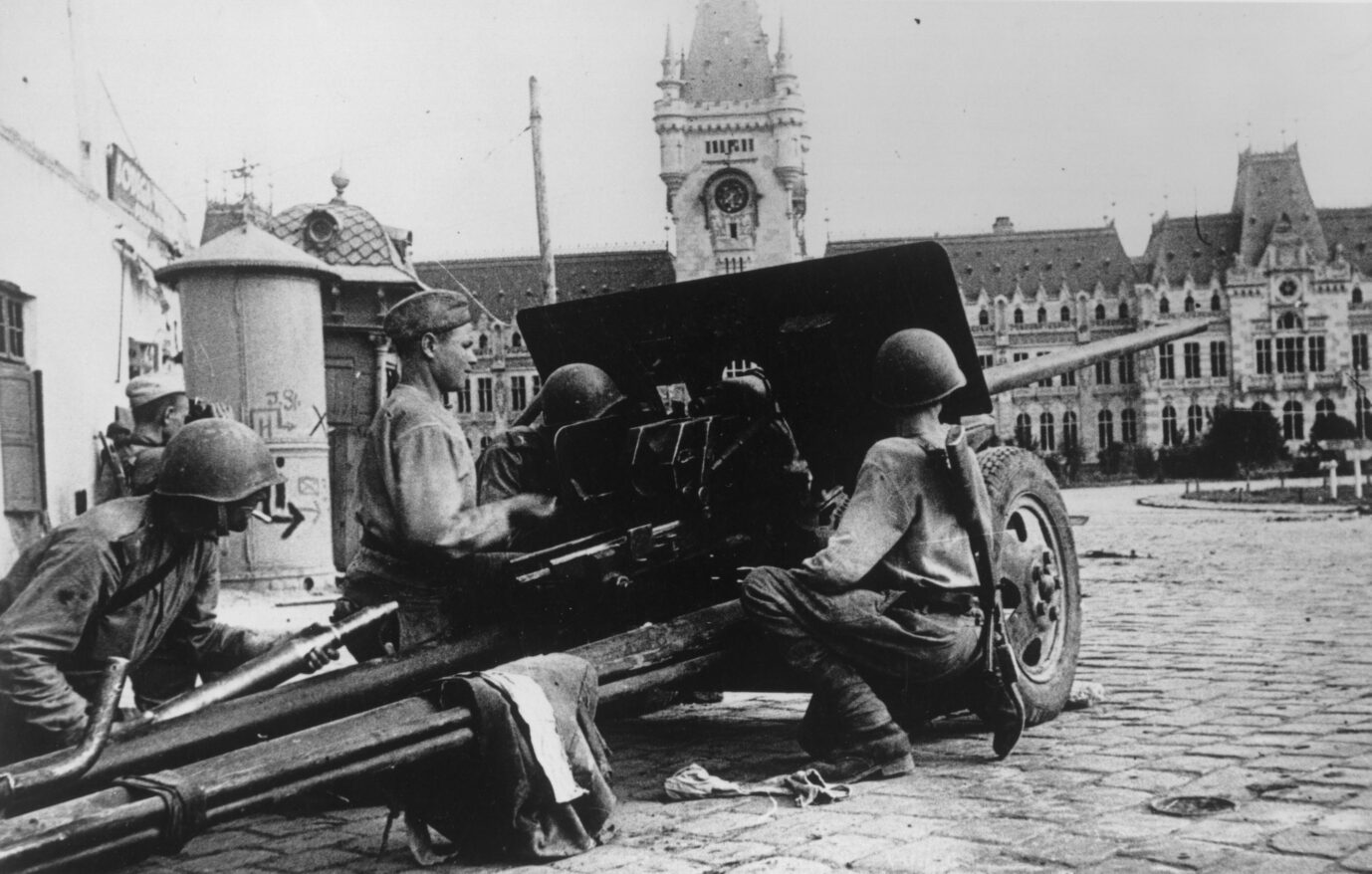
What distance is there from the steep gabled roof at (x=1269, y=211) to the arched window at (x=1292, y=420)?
7543 mm

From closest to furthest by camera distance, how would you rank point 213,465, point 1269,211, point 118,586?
point 118,586 < point 213,465 < point 1269,211

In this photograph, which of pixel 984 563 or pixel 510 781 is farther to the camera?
pixel 984 563

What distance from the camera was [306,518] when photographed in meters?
13.2

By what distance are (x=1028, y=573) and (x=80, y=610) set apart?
11.5ft

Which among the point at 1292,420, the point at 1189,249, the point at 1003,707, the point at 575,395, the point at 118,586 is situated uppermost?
the point at 1189,249

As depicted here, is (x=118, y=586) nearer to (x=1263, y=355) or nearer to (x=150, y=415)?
(x=150, y=415)

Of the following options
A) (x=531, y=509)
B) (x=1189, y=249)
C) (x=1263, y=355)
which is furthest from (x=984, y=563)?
(x=1189, y=249)

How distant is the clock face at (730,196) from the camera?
73.9 m

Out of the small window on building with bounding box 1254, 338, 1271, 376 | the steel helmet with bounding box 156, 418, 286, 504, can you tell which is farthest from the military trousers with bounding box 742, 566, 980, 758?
the small window on building with bounding box 1254, 338, 1271, 376

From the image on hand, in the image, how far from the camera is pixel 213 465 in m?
4.01

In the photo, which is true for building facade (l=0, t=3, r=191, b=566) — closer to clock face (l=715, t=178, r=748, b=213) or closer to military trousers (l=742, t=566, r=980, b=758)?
military trousers (l=742, t=566, r=980, b=758)

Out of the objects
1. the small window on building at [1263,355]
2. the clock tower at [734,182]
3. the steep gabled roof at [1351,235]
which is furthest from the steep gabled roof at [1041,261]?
the steep gabled roof at [1351,235]

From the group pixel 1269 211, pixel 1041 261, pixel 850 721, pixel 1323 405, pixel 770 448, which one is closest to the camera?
pixel 850 721

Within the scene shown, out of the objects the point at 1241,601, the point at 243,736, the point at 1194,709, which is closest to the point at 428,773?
the point at 243,736
